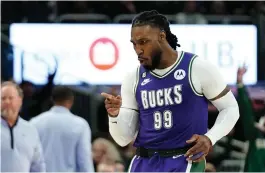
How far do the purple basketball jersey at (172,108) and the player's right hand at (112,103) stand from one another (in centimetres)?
21

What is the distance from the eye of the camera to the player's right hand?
4.90 metres

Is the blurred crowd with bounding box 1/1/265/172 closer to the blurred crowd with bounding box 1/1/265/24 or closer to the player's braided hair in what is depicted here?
the blurred crowd with bounding box 1/1/265/24

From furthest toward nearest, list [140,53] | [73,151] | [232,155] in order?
[232,155]
[73,151]
[140,53]

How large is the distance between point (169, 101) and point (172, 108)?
51 millimetres

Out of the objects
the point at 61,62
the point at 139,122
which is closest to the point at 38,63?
the point at 61,62

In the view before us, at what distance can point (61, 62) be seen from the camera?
12438 mm

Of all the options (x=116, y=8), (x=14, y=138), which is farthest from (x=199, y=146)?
(x=116, y=8)

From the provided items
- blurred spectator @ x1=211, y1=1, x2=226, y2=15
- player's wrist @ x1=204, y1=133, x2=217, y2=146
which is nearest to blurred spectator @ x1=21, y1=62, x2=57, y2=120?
blurred spectator @ x1=211, y1=1, x2=226, y2=15

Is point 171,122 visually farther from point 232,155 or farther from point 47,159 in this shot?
point 232,155

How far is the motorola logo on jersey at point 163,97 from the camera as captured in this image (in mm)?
4992

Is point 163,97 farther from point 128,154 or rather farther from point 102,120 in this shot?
point 102,120

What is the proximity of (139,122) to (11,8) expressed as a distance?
7.68m

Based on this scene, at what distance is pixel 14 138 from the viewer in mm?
7172

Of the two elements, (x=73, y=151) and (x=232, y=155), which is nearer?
(x=73, y=151)
